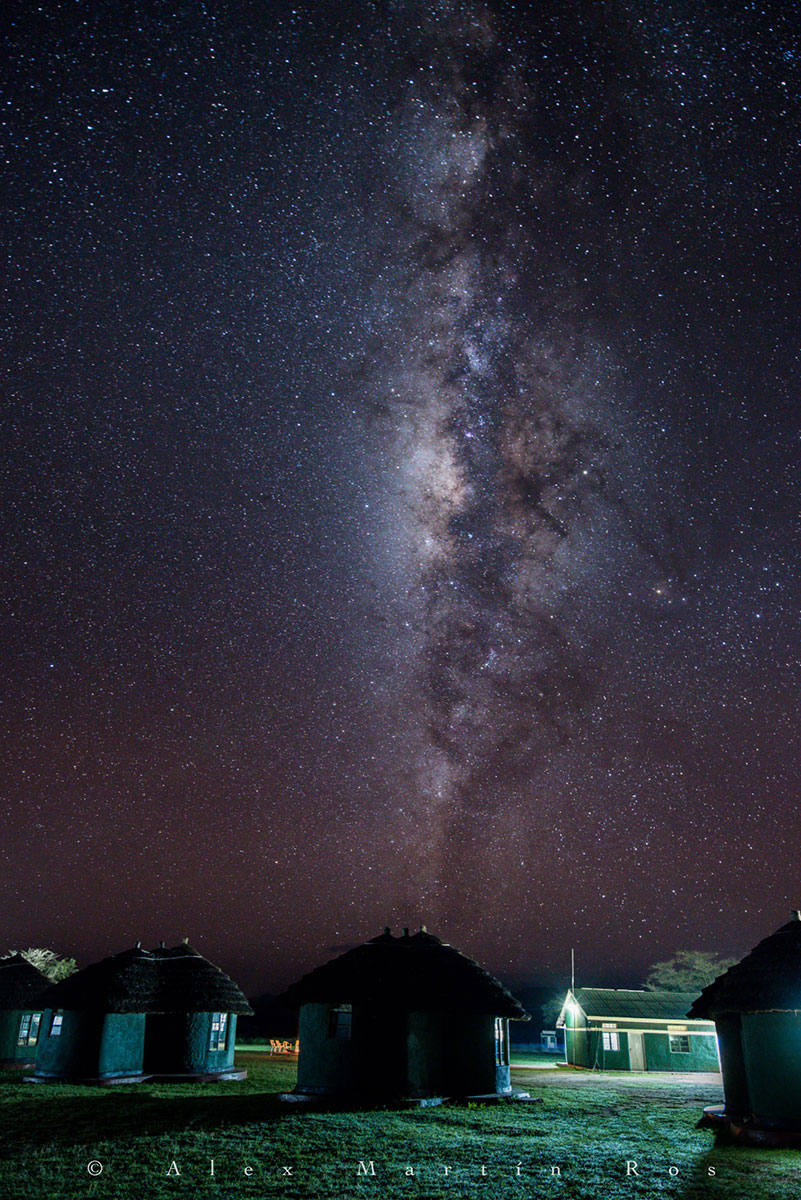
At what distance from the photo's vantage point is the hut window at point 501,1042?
75.4 feet

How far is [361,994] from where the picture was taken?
865 inches

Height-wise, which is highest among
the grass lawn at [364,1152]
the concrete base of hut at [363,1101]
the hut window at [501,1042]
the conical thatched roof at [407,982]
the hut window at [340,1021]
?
the conical thatched roof at [407,982]

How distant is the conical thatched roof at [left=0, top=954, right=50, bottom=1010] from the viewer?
1251 inches

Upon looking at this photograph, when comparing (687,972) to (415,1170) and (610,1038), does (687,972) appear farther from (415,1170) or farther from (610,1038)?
(415,1170)

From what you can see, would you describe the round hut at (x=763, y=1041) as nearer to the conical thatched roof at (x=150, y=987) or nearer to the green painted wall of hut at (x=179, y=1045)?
the green painted wall of hut at (x=179, y=1045)

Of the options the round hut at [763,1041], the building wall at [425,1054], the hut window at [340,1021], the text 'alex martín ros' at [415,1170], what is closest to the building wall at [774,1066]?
the round hut at [763,1041]

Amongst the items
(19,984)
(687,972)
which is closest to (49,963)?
(19,984)

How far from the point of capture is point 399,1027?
2148 centimetres

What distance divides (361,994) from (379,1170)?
409 inches

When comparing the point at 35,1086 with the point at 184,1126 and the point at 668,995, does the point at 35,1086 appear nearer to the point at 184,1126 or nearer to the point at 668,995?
the point at 184,1126

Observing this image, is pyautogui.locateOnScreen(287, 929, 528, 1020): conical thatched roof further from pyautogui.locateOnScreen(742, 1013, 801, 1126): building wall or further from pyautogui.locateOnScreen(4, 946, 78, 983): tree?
pyautogui.locateOnScreen(4, 946, 78, 983): tree

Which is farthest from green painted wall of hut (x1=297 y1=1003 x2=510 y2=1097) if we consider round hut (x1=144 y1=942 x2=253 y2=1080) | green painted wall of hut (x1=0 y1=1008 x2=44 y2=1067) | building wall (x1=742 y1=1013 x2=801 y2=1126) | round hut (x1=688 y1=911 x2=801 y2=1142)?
green painted wall of hut (x1=0 y1=1008 x2=44 y2=1067)

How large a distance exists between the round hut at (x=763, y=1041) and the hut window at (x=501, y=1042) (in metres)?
6.90

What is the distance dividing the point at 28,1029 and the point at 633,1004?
30.5 m
